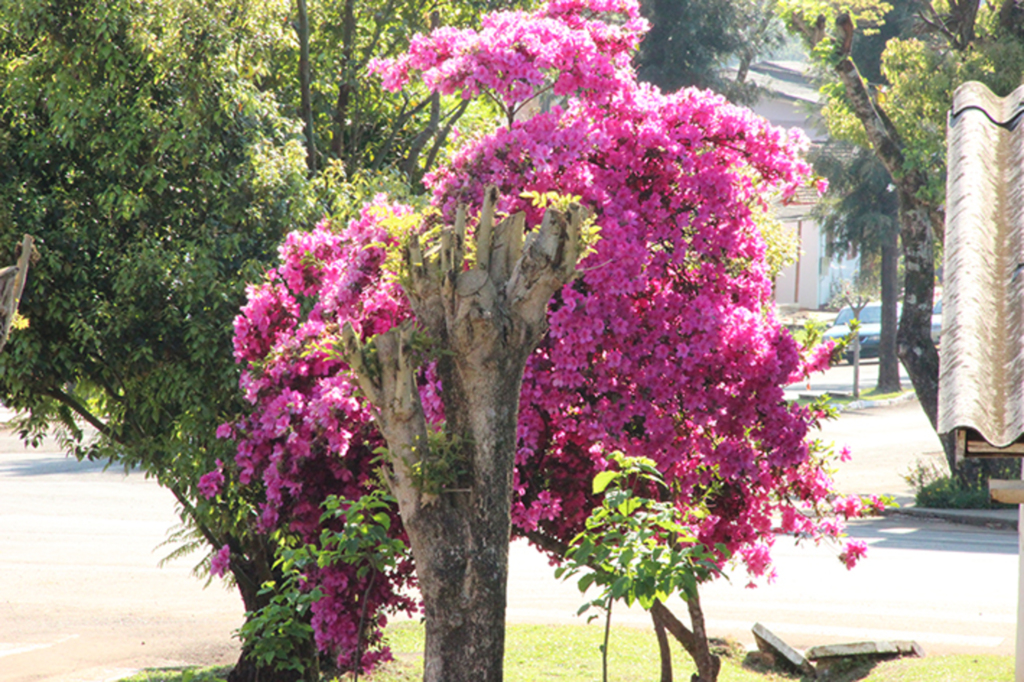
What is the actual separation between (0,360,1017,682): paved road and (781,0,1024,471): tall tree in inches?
112

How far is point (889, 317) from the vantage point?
30609 mm

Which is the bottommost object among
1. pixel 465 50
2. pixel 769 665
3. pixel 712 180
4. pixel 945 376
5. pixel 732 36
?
pixel 769 665

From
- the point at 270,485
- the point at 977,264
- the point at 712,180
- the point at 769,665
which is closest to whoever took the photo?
the point at 977,264

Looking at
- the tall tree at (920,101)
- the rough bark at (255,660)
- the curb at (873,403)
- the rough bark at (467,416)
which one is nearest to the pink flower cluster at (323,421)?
the rough bark at (467,416)

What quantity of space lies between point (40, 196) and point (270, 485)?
3272 mm

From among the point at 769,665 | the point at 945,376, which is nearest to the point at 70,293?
the point at 945,376

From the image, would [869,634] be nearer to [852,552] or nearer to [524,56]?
[852,552]

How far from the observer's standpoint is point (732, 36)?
105 ft

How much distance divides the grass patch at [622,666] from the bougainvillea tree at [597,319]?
2186 millimetres

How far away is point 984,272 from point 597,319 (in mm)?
1822

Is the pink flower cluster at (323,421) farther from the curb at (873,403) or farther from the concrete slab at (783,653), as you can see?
the curb at (873,403)

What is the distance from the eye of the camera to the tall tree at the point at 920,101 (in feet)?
49.4

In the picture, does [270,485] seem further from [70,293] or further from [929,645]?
[929,645]

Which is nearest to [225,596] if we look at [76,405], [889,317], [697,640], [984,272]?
[76,405]
